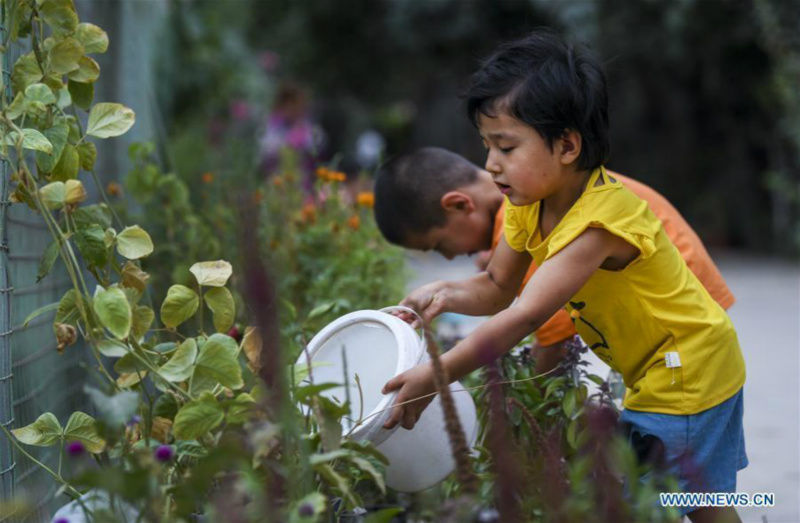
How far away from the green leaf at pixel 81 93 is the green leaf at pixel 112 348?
0.57 metres

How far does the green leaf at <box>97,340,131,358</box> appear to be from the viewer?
165cm

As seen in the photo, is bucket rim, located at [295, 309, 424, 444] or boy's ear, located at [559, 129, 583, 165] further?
boy's ear, located at [559, 129, 583, 165]

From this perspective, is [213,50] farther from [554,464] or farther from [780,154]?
[554,464]

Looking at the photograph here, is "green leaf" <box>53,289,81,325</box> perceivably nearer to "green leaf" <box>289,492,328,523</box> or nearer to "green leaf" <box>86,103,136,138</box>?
"green leaf" <box>86,103,136,138</box>

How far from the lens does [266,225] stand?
3.47 metres

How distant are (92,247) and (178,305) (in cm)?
23

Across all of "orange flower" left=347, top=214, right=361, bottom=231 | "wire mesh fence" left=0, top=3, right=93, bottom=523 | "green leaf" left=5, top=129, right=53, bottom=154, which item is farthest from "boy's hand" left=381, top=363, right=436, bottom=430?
"orange flower" left=347, top=214, right=361, bottom=231

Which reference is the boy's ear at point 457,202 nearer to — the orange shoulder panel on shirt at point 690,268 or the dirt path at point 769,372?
the orange shoulder panel on shirt at point 690,268

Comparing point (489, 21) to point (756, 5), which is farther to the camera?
point (489, 21)

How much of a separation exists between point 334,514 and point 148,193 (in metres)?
2.10

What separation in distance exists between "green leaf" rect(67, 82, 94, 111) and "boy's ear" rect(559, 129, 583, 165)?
0.98 m

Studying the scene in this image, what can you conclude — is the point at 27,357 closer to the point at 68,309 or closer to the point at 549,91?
the point at 68,309

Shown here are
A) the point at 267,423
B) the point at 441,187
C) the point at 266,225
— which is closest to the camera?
the point at 267,423

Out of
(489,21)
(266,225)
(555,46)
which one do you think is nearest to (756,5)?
(489,21)
